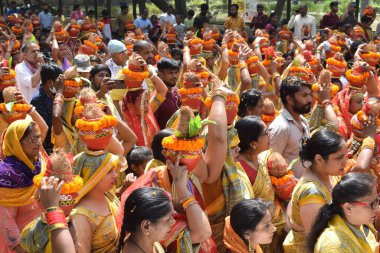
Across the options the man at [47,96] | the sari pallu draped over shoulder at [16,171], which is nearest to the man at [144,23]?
the man at [47,96]

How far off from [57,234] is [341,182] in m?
1.37

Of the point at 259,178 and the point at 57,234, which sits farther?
the point at 259,178

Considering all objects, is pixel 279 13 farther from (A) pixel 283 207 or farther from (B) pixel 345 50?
(A) pixel 283 207

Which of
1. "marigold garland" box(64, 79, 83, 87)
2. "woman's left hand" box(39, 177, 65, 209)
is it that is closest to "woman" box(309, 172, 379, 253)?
"woman's left hand" box(39, 177, 65, 209)

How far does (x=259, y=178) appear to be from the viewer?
3920 millimetres

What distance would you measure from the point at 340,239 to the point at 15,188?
1.97m

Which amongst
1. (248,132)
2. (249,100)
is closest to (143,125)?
(249,100)

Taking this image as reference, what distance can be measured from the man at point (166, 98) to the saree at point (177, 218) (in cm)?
255

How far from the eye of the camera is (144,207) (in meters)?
2.79

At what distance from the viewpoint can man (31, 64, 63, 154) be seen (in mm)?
5637

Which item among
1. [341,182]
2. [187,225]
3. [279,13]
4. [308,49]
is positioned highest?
[341,182]

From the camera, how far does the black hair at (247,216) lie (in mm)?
3230

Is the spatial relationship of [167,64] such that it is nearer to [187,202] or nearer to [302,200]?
[302,200]

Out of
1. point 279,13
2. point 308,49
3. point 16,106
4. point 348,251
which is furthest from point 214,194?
point 279,13
